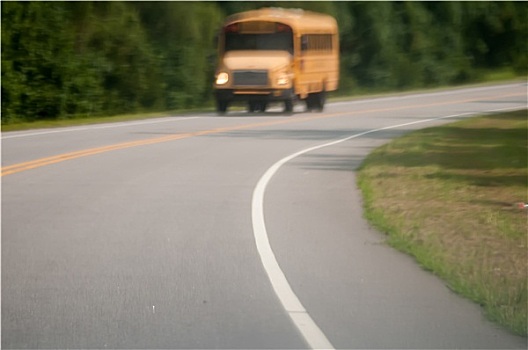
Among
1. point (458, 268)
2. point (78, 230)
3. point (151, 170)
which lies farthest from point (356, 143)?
point (458, 268)

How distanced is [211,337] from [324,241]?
14.5 feet

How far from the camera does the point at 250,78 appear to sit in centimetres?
→ 3650

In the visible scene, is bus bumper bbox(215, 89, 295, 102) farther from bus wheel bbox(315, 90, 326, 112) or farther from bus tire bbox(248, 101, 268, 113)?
bus wheel bbox(315, 90, 326, 112)

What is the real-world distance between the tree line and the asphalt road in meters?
13.0

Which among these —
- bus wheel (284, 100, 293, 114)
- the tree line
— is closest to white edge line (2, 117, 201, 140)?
bus wheel (284, 100, 293, 114)

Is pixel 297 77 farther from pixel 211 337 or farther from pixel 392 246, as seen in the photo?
pixel 211 337

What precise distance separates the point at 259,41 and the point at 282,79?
199cm

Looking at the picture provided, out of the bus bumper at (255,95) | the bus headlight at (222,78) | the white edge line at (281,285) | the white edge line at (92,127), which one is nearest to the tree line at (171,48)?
the white edge line at (92,127)

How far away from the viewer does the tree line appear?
A: 35875 millimetres

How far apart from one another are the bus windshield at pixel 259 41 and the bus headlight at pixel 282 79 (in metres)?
1.12

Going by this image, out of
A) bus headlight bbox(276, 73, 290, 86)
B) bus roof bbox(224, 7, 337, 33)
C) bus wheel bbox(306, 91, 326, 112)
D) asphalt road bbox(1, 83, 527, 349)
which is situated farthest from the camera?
bus wheel bbox(306, 91, 326, 112)

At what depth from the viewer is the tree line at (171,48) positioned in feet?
118

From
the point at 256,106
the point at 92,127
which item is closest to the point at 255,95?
the point at 256,106

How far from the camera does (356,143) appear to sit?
84.9 ft
